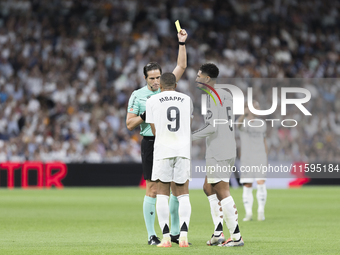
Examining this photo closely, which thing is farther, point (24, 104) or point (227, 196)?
point (24, 104)

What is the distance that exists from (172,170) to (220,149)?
813 mm

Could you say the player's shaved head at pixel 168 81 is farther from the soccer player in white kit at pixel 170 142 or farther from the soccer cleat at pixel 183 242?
the soccer cleat at pixel 183 242

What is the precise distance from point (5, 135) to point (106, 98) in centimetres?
433

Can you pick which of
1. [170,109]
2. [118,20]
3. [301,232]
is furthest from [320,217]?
[118,20]

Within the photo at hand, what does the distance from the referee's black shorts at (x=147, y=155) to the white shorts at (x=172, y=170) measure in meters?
0.54

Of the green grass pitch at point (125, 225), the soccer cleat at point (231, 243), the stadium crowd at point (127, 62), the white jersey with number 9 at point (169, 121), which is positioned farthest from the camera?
the stadium crowd at point (127, 62)

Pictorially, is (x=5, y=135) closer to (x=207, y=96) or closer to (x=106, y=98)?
(x=106, y=98)

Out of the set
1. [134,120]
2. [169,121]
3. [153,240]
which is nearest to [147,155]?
[134,120]

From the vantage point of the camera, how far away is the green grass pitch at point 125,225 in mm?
8047

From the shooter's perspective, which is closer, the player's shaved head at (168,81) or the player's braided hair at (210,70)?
the player's shaved head at (168,81)

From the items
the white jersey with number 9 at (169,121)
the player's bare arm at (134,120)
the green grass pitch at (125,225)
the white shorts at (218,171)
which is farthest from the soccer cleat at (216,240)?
the player's bare arm at (134,120)

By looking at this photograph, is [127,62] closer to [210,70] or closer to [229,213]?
[210,70]

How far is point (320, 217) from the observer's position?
43.5ft

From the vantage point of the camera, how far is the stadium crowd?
23719mm
